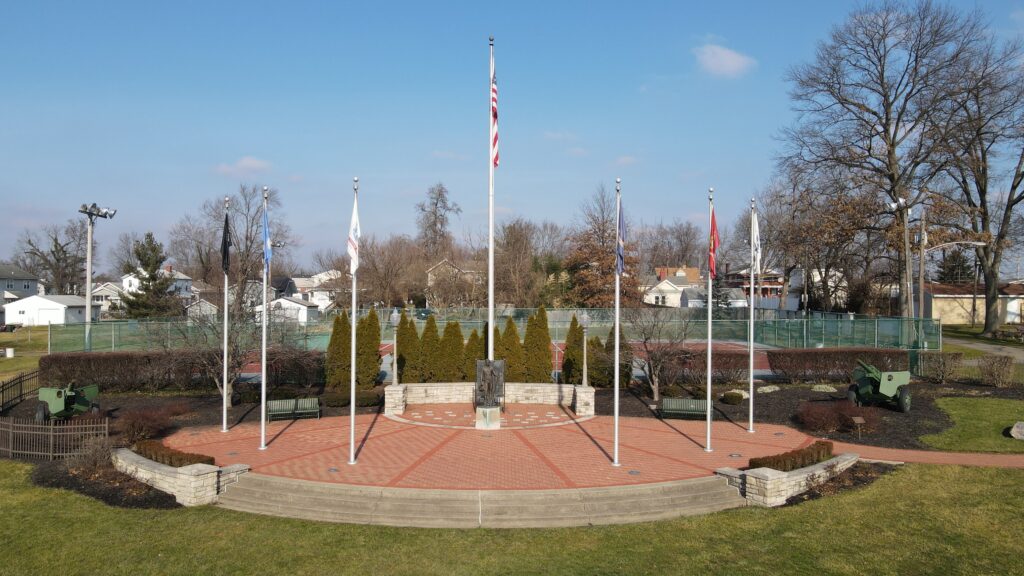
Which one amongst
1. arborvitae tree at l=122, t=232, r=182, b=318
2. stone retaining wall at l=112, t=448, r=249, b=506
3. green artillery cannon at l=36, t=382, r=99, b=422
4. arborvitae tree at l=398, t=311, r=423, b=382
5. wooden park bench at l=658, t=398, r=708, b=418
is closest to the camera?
stone retaining wall at l=112, t=448, r=249, b=506

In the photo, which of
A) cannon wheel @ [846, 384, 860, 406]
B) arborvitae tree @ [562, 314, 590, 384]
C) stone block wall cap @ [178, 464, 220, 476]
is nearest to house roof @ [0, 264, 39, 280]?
arborvitae tree @ [562, 314, 590, 384]

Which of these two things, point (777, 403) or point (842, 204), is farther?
point (842, 204)

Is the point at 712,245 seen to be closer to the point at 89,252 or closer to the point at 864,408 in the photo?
the point at 864,408

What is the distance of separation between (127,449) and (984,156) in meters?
49.4

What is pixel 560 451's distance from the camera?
16.2 m

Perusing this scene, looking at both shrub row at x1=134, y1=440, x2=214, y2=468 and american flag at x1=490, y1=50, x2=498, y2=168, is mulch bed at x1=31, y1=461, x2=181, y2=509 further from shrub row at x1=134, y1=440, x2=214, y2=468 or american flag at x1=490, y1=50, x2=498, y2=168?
american flag at x1=490, y1=50, x2=498, y2=168

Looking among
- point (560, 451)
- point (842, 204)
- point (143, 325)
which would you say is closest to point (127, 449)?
point (560, 451)

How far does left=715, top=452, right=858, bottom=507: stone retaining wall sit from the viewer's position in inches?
492

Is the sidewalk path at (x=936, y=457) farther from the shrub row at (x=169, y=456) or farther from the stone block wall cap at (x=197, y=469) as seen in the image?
the shrub row at (x=169, y=456)

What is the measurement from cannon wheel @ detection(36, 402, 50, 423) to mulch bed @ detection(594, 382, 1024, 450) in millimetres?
16168

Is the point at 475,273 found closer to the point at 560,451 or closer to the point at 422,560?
the point at 560,451

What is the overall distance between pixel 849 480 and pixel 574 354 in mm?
12544

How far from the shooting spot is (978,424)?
1841 cm

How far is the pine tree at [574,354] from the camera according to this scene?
82.7ft
